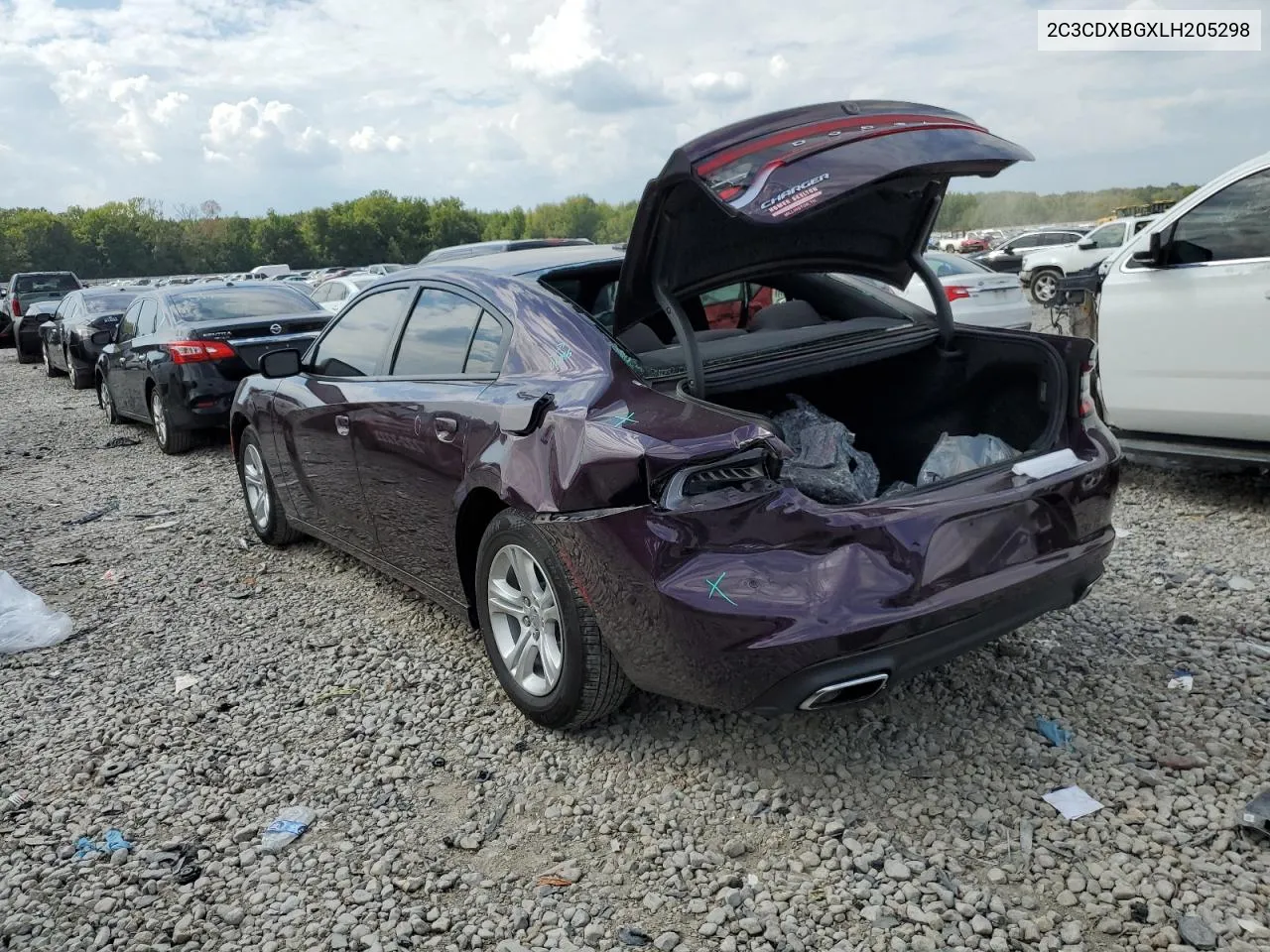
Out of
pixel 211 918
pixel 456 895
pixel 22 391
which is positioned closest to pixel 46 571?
pixel 211 918

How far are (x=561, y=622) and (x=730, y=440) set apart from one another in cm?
85

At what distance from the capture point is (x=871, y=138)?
2906mm

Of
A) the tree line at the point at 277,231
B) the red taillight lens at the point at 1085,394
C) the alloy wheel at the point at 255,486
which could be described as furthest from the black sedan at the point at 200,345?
the tree line at the point at 277,231

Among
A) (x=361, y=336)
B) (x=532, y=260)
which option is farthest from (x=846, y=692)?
(x=361, y=336)

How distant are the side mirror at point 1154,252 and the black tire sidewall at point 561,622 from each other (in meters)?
4.02

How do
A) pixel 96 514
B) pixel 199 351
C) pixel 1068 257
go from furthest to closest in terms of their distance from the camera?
pixel 1068 257 → pixel 199 351 → pixel 96 514

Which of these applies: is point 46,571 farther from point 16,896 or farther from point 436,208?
point 436,208

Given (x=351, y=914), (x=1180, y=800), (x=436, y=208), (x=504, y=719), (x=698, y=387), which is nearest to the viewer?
(x=351, y=914)

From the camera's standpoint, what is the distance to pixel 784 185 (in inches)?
110

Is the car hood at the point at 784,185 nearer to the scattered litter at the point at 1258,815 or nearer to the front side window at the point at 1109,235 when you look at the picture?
the scattered litter at the point at 1258,815

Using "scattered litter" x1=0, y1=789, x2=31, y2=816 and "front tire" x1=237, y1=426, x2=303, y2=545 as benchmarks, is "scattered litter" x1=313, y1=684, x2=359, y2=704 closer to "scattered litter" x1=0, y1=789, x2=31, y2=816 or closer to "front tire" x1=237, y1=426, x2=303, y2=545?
"scattered litter" x1=0, y1=789, x2=31, y2=816

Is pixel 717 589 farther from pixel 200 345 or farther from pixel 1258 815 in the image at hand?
pixel 200 345

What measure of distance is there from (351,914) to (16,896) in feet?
3.18

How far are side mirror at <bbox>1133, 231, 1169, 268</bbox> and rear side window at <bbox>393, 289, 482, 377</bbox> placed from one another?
3.76 metres
